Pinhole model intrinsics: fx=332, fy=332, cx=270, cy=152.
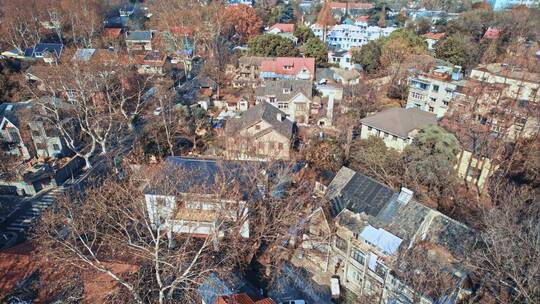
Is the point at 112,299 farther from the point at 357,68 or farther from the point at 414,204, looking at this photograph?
the point at 357,68

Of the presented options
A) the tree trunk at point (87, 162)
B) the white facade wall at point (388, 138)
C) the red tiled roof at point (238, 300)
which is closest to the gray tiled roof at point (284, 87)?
the white facade wall at point (388, 138)

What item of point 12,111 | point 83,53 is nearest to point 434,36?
point 83,53

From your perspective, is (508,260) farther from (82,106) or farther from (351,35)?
(351,35)

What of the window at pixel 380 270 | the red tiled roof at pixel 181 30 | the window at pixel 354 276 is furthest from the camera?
the red tiled roof at pixel 181 30

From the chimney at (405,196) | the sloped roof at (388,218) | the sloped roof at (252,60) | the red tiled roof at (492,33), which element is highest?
the red tiled roof at (492,33)

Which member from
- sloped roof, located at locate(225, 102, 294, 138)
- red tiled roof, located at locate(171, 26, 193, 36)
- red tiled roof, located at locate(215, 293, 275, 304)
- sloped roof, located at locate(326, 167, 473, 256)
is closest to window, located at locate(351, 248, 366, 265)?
sloped roof, located at locate(326, 167, 473, 256)

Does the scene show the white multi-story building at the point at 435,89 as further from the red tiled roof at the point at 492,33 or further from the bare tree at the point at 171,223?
the red tiled roof at the point at 492,33
